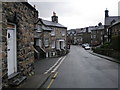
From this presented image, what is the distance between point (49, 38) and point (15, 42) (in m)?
29.5

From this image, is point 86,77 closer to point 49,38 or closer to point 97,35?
point 49,38

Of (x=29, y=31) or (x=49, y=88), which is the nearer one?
(x=49, y=88)

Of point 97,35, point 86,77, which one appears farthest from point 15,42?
point 97,35

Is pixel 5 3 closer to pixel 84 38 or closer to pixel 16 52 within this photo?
pixel 16 52

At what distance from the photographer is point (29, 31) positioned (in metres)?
10.7

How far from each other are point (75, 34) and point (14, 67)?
11835 cm

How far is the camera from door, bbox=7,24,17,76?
26.2 feet

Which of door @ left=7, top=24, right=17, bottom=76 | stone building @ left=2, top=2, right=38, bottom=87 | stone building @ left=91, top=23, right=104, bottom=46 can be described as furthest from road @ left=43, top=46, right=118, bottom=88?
stone building @ left=91, top=23, right=104, bottom=46

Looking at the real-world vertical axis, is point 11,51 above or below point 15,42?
below

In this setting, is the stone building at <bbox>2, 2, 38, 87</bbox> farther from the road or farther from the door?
the road

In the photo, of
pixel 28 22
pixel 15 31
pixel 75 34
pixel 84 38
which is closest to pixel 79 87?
pixel 15 31

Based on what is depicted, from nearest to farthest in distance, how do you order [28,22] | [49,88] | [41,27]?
[49,88] → [28,22] → [41,27]

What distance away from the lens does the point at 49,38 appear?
38.1m

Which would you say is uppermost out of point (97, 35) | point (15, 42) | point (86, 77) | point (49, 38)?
point (97, 35)
